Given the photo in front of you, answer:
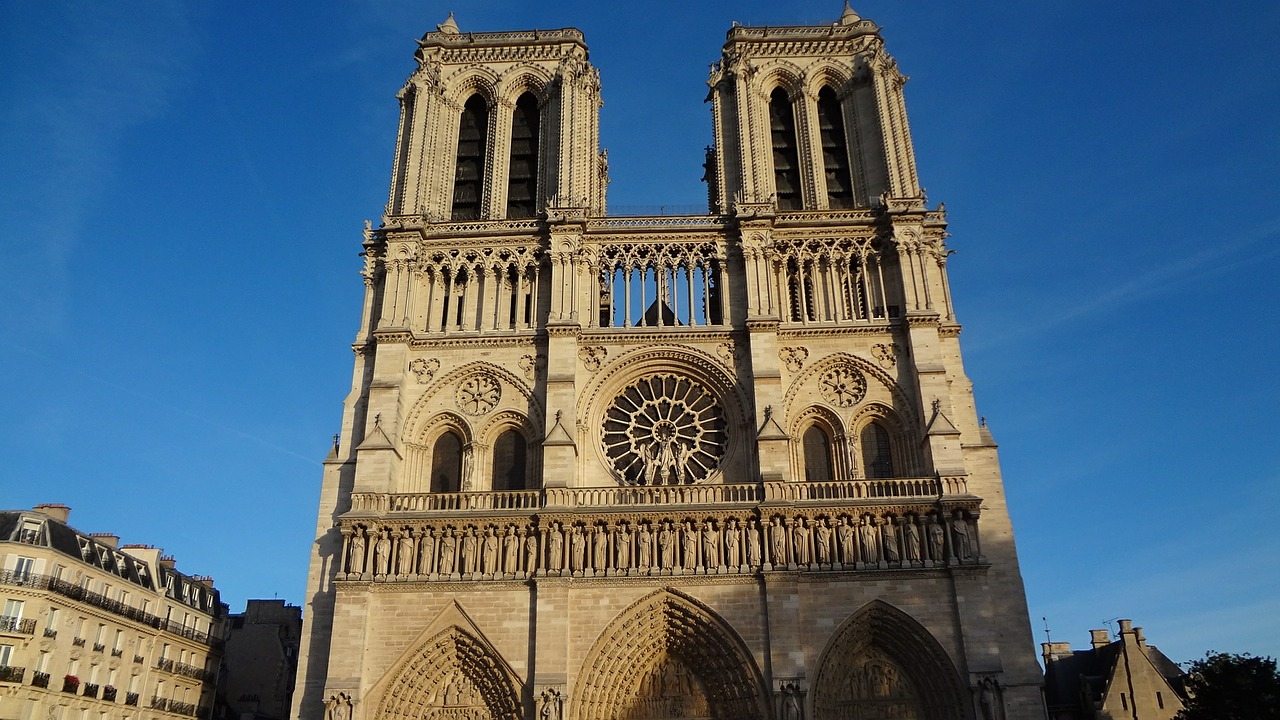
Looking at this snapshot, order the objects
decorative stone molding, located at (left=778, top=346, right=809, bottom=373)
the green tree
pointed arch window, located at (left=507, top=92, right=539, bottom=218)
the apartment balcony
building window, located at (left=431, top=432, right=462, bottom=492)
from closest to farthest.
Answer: the green tree, the apartment balcony, building window, located at (left=431, top=432, right=462, bottom=492), decorative stone molding, located at (left=778, top=346, right=809, bottom=373), pointed arch window, located at (left=507, top=92, right=539, bottom=218)

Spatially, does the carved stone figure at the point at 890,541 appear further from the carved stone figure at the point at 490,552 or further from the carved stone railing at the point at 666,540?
the carved stone figure at the point at 490,552

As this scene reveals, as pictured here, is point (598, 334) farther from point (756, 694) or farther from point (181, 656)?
point (181, 656)

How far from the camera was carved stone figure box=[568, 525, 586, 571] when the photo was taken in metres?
20.6

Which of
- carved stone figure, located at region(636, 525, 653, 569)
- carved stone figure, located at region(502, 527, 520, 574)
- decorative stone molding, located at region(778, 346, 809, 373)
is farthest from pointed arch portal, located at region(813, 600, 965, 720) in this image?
carved stone figure, located at region(502, 527, 520, 574)

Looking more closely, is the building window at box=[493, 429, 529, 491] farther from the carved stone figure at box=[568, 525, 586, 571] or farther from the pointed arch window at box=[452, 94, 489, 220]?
the pointed arch window at box=[452, 94, 489, 220]

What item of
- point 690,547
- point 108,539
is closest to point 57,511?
point 108,539

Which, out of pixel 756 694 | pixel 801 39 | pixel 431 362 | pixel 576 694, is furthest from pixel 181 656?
pixel 801 39

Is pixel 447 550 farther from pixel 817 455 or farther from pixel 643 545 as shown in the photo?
pixel 817 455

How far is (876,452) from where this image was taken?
75.1 ft

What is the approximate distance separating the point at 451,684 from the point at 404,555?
2.75 m

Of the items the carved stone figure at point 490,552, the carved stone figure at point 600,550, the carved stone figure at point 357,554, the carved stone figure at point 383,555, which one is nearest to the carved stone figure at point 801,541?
the carved stone figure at point 600,550

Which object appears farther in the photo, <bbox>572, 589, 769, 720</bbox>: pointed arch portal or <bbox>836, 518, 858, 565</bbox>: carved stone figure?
<bbox>836, 518, 858, 565</bbox>: carved stone figure

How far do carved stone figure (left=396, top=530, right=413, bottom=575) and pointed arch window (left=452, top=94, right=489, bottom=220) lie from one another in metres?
9.25

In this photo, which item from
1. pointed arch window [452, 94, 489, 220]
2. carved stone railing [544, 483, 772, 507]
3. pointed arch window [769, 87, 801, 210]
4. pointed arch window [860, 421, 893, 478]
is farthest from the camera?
pointed arch window [452, 94, 489, 220]
